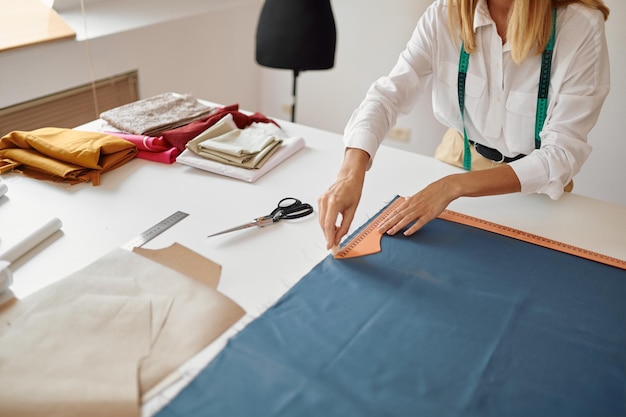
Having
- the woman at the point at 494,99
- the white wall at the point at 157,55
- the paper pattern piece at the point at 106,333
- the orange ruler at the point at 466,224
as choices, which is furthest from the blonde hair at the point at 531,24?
the white wall at the point at 157,55

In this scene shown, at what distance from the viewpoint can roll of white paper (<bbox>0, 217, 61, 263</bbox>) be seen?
1140 millimetres

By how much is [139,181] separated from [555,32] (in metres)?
1.08

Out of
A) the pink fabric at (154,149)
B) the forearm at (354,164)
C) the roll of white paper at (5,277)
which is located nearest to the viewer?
the roll of white paper at (5,277)

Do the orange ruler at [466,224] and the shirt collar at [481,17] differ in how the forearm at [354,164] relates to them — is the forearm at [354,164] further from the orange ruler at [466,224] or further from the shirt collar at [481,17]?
the shirt collar at [481,17]

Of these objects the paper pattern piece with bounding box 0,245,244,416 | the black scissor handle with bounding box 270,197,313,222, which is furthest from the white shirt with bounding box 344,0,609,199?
the paper pattern piece with bounding box 0,245,244,416

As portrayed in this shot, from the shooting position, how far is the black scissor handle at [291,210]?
133 centimetres

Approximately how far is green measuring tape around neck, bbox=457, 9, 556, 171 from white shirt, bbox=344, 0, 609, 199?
0.04ft

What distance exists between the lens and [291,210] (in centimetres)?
135

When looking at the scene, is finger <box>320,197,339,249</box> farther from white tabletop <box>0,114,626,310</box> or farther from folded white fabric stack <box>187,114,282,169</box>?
folded white fabric stack <box>187,114,282,169</box>

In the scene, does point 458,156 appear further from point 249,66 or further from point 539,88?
point 249,66

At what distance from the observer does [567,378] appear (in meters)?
0.92

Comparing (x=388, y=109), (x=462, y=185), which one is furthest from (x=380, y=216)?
(x=388, y=109)

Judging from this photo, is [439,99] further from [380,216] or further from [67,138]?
[67,138]

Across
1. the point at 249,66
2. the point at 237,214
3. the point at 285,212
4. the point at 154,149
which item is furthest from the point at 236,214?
the point at 249,66
